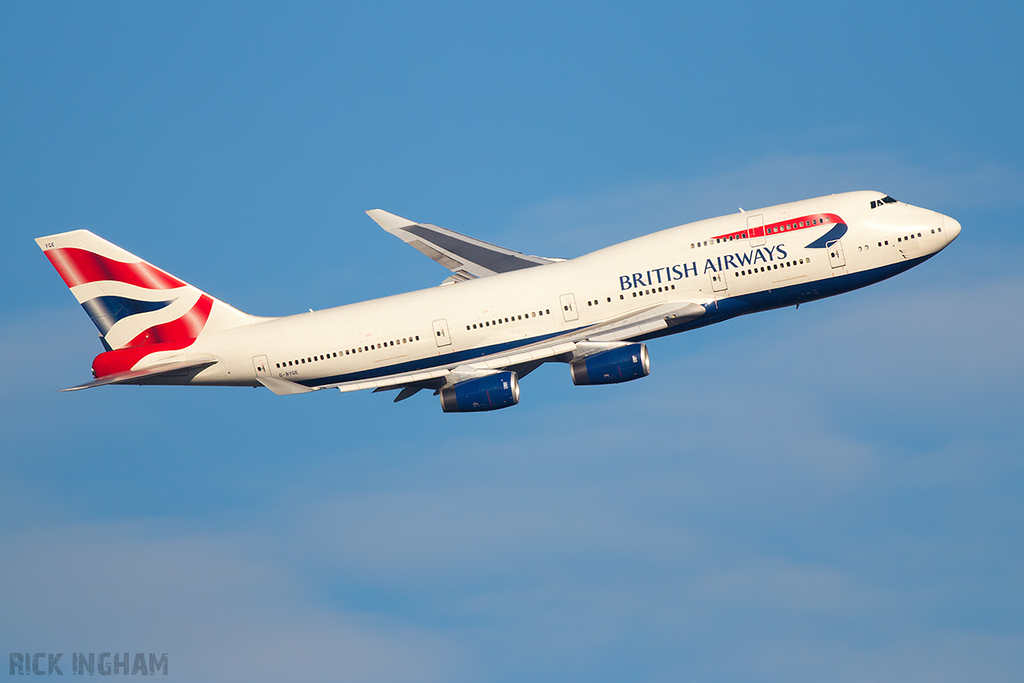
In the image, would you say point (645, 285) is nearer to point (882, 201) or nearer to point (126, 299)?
point (882, 201)

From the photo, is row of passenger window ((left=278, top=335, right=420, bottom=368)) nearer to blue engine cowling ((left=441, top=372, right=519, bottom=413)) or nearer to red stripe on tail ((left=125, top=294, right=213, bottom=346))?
blue engine cowling ((left=441, top=372, right=519, bottom=413))

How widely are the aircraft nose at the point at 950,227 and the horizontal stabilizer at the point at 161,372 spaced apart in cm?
4255

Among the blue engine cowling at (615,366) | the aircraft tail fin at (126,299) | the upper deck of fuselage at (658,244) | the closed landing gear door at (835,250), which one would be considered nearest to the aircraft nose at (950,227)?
the upper deck of fuselage at (658,244)

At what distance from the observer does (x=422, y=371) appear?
220 ft

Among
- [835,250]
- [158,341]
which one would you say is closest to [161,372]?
[158,341]

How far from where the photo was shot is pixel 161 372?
6875cm

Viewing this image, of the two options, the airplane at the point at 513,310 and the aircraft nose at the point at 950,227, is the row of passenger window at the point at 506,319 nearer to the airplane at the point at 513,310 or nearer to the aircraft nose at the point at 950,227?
the airplane at the point at 513,310

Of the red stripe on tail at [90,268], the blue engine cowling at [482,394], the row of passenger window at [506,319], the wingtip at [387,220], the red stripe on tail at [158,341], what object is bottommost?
the blue engine cowling at [482,394]

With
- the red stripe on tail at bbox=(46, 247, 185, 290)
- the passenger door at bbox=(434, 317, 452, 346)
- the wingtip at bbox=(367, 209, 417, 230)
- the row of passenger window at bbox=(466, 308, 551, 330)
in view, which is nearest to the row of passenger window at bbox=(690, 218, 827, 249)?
the row of passenger window at bbox=(466, 308, 551, 330)

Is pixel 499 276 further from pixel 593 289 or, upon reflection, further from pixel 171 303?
pixel 171 303

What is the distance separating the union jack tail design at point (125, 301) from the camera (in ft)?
229

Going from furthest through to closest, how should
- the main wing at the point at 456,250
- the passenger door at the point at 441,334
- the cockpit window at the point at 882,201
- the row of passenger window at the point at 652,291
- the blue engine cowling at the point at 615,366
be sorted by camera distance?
1. the main wing at the point at 456,250
2. the passenger door at the point at 441,334
3. the cockpit window at the point at 882,201
4. the row of passenger window at the point at 652,291
5. the blue engine cowling at the point at 615,366

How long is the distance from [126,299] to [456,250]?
2223 cm

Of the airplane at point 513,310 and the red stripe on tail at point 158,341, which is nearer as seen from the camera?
the airplane at point 513,310
